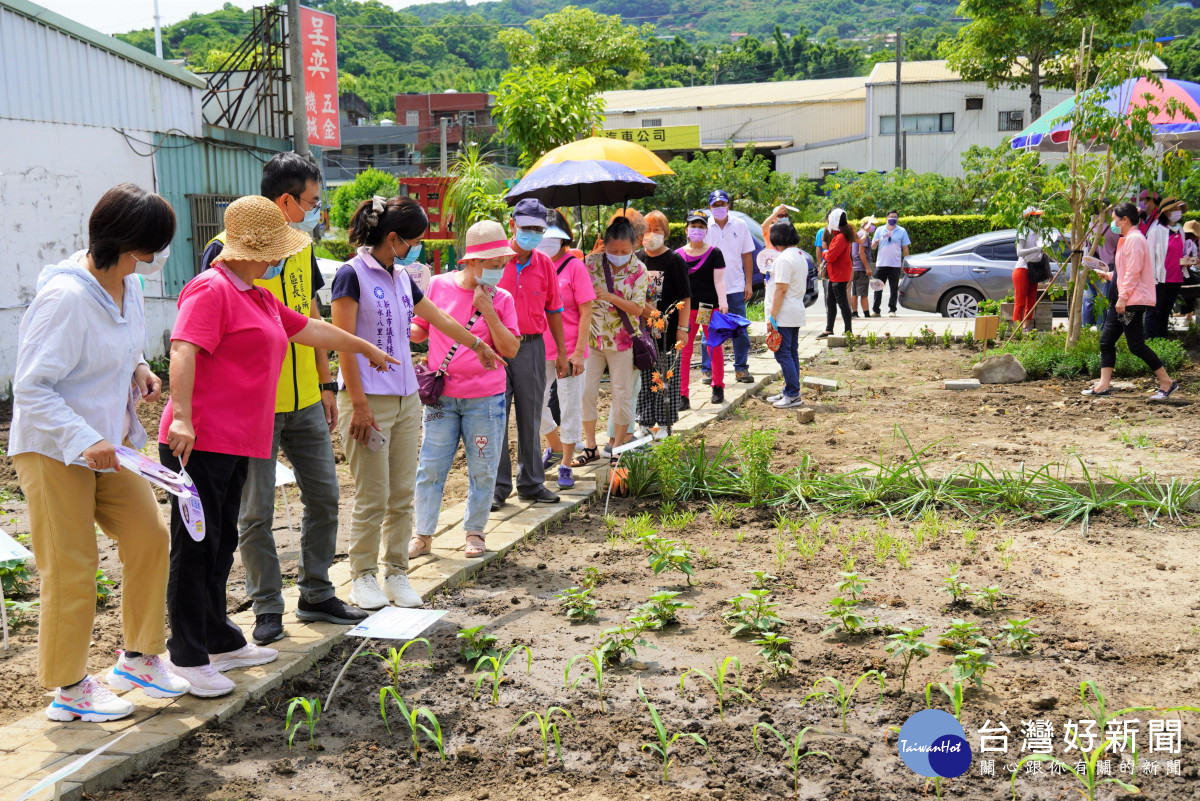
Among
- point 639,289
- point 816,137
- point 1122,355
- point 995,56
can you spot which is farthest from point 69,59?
point 816,137

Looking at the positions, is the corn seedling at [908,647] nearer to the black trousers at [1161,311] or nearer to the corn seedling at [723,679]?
the corn seedling at [723,679]

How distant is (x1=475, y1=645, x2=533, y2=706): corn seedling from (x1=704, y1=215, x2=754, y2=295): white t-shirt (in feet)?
22.5

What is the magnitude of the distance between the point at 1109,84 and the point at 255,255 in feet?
33.2

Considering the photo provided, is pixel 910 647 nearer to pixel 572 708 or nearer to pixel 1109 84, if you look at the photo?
pixel 572 708

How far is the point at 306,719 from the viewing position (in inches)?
149

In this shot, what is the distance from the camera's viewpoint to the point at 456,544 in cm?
575

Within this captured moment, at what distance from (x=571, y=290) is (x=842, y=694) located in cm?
381

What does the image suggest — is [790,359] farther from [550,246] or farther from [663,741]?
[663,741]

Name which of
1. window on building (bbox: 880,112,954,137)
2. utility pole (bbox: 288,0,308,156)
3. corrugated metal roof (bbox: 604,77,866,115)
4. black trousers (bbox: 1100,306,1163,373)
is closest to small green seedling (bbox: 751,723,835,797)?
black trousers (bbox: 1100,306,1163,373)

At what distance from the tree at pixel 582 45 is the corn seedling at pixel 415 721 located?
31.9m

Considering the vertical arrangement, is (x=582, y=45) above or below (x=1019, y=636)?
above

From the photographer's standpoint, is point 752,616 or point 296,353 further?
point 752,616

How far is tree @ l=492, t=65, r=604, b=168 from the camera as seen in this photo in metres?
13.5

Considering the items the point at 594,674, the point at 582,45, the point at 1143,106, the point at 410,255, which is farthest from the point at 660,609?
the point at 582,45
